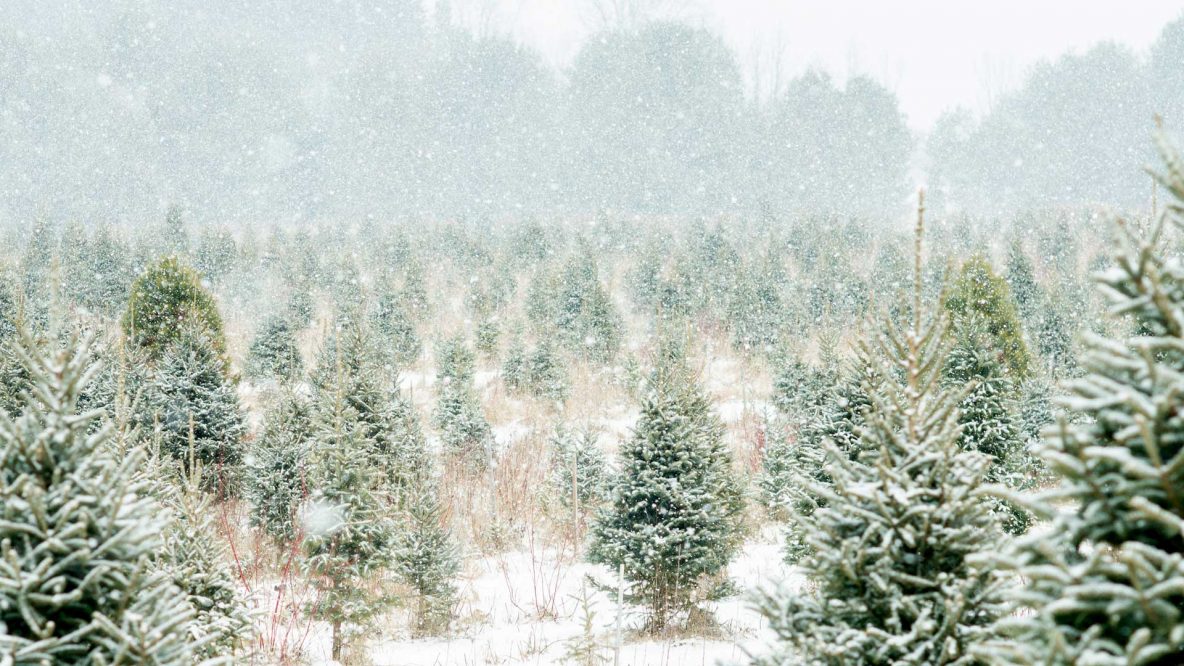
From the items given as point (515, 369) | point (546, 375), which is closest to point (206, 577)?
point (546, 375)

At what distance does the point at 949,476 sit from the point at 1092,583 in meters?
1.02

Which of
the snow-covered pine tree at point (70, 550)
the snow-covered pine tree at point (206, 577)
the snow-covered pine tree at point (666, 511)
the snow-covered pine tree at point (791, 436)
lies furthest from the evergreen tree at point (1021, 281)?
the snow-covered pine tree at point (70, 550)

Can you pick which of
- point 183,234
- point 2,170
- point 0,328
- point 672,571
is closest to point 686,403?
point 672,571

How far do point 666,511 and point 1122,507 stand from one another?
4.63 metres

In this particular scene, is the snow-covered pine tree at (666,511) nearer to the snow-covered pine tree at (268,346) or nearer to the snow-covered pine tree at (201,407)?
the snow-covered pine tree at (201,407)

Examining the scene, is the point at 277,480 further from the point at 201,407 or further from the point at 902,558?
the point at 902,558

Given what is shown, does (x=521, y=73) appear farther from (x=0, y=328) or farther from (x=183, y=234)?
(x=0, y=328)

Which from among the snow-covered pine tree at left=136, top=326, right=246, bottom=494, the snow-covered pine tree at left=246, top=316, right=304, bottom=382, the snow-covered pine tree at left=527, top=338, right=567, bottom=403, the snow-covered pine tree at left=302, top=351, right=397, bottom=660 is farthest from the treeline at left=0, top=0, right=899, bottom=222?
the snow-covered pine tree at left=302, top=351, right=397, bottom=660

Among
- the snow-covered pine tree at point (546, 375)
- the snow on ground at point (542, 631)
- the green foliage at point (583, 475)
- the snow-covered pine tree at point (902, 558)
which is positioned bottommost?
the snow on ground at point (542, 631)

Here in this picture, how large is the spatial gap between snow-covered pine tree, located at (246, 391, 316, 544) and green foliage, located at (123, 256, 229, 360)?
3048mm

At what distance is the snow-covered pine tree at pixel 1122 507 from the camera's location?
5.43ft

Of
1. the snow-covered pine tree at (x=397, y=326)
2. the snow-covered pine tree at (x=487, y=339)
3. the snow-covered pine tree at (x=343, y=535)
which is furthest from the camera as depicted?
the snow-covered pine tree at (x=487, y=339)

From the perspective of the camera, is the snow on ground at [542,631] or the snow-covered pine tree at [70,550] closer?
the snow-covered pine tree at [70,550]

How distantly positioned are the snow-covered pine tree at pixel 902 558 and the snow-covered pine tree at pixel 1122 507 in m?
0.48
